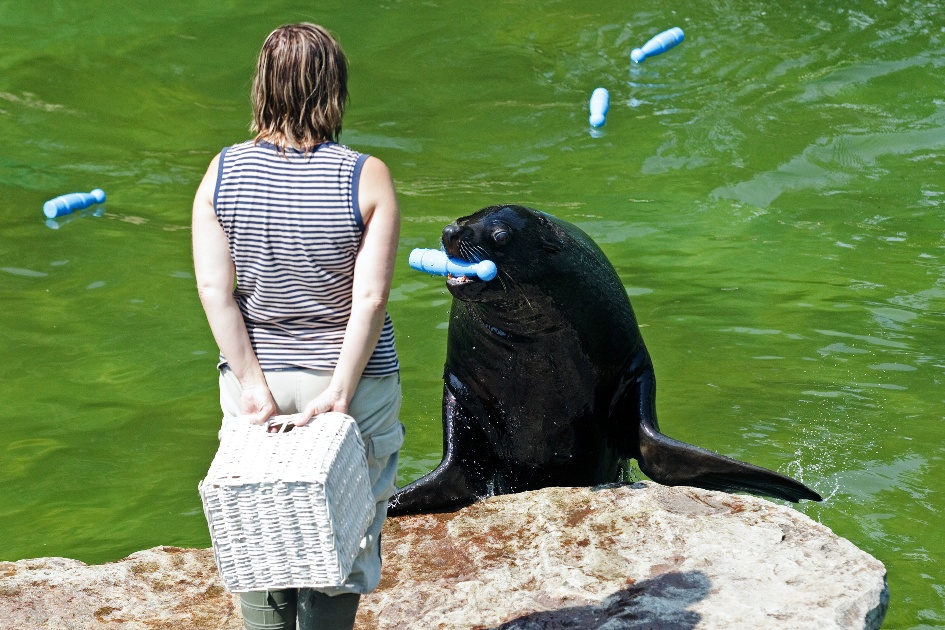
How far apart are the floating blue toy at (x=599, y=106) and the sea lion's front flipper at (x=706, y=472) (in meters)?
7.06

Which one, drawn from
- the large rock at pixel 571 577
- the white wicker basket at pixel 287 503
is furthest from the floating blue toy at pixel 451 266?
the white wicker basket at pixel 287 503

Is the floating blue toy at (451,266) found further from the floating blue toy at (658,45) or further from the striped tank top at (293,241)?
the floating blue toy at (658,45)

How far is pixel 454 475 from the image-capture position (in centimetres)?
501

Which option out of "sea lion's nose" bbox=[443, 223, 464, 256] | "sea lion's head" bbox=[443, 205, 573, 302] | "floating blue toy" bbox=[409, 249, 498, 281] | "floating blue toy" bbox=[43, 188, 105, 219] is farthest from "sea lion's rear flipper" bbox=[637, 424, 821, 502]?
"floating blue toy" bbox=[43, 188, 105, 219]

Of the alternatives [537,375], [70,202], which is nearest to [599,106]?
[70,202]

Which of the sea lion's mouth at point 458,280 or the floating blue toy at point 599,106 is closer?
the sea lion's mouth at point 458,280

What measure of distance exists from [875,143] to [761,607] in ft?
26.3

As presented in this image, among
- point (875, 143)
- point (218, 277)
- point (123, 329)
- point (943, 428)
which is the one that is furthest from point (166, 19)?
point (218, 277)

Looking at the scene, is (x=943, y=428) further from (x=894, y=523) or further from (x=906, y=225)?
(x=906, y=225)

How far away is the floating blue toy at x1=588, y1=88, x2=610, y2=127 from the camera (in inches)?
459

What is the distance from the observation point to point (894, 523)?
5566mm

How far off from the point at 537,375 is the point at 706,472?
806mm

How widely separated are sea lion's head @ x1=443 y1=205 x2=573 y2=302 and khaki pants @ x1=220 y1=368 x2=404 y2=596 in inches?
62.8

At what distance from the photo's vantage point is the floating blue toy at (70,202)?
31.4 feet
